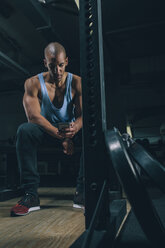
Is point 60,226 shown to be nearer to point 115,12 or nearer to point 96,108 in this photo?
point 96,108

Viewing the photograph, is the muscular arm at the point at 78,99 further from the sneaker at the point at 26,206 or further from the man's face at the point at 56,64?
the sneaker at the point at 26,206

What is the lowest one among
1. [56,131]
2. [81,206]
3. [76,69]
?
[81,206]

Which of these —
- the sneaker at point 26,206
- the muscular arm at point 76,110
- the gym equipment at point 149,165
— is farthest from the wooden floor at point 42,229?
the muscular arm at point 76,110

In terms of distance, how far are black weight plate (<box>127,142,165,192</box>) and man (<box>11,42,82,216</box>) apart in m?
0.72

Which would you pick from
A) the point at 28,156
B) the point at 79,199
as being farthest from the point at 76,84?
the point at 79,199

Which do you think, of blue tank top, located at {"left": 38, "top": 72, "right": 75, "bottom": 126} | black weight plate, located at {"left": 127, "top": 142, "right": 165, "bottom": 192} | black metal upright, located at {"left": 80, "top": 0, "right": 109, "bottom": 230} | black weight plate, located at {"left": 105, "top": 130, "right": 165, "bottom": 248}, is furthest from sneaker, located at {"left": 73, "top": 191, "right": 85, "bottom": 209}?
black weight plate, located at {"left": 105, "top": 130, "right": 165, "bottom": 248}

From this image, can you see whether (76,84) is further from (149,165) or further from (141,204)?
(141,204)

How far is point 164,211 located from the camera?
1055mm

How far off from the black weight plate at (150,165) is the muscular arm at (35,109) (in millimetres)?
759

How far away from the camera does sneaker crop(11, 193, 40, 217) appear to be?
1104 mm

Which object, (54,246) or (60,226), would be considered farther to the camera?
(60,226)

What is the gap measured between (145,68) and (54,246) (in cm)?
380

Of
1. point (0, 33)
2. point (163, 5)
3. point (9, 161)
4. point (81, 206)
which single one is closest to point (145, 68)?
point (163, 5)

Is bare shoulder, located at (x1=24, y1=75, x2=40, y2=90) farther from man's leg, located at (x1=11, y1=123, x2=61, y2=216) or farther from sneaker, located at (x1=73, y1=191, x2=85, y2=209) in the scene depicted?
sneaker, located at (x1=73, y1=191, x2=85, y2=209)
